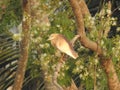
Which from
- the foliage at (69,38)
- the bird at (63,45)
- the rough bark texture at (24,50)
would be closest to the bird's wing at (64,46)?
the bird at (63,45)

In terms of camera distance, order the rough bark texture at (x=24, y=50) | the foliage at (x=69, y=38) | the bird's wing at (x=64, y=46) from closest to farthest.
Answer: the bird's wing at (x=64, y=46) → the rough bark texture at (x=24, y=50) → the foliage at (x=69, y=38)

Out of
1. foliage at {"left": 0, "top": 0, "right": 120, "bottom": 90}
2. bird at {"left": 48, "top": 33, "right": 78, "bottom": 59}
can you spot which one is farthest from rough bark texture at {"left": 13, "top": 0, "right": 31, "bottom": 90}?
foliage at {"left": 0, "top": 0, "right": 120, "bottom": 90}

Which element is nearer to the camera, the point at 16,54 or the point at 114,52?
the point at 114,52

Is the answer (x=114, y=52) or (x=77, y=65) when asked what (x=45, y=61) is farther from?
(x=114, y=52)

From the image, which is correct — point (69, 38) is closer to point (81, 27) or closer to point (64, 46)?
point (81, 27)

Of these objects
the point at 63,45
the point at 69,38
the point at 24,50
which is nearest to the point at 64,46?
the point at 63,45

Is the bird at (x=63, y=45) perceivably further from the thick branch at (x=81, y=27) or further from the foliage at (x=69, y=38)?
the foliage at (x=69, y=38)

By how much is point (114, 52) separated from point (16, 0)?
Result: 1.03m

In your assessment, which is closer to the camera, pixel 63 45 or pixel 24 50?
pixel 63 45

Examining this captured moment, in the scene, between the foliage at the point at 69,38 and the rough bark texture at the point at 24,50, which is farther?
the foliage at the point at 69,38

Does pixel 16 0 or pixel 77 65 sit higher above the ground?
pixel 16 0

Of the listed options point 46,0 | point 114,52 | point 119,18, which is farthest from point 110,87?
point 119,18

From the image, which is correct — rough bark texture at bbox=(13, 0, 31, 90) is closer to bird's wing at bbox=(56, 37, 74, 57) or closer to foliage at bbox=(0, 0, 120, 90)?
bird's wing at bbox=(56, 37, 74, 57)

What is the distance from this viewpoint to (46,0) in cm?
301
